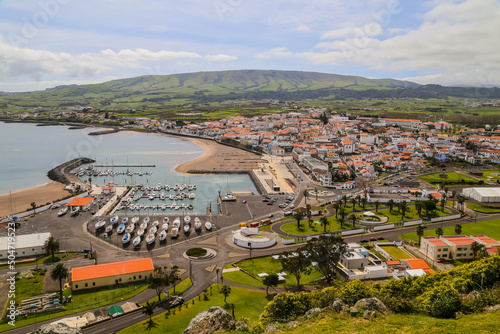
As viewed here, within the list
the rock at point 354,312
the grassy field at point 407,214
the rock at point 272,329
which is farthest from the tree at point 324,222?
the rock at point 272,329

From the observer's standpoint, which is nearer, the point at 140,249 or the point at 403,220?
the point at 140,249

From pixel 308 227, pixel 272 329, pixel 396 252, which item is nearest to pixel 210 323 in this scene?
pixel 272 329

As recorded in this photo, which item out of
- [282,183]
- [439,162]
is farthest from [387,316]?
[439,162]

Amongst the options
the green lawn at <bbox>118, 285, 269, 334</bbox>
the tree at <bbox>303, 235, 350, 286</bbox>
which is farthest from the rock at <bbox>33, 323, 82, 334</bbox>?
the tree at <bbox>303, 235, 350, 286</bbox>

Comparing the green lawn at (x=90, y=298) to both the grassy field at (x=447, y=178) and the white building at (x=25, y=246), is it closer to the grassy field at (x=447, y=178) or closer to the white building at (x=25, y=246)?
the white building at (x=25, y=246)

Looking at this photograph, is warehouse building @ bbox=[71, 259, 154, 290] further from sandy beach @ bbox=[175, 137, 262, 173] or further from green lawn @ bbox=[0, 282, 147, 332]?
sandy beach @ bbox=[175, 137, 262, 173]

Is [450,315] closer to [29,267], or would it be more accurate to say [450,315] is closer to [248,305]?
[248,305]
